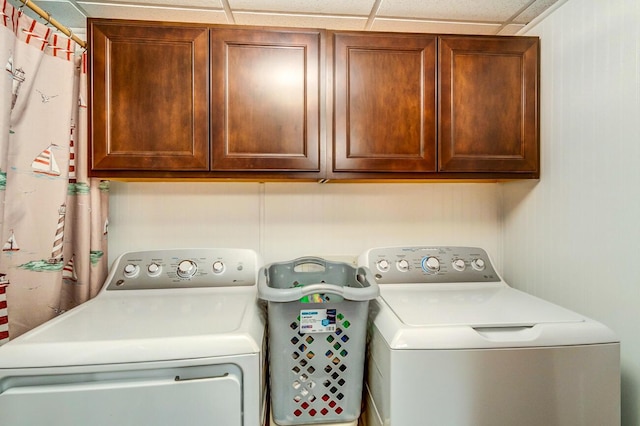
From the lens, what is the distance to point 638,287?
1052mm

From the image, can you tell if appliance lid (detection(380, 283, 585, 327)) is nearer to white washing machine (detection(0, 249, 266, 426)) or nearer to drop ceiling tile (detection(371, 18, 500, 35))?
white washing machine (detection(0, 249, 266, 426))

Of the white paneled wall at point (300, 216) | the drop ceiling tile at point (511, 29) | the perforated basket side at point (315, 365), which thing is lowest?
the perforated basket side at point (315, 365)

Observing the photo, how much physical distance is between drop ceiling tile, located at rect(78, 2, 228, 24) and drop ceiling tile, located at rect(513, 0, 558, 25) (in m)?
1.42

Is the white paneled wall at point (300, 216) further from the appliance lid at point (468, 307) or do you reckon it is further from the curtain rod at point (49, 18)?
the curtain rod at point (49, 18)

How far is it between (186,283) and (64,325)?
47cm

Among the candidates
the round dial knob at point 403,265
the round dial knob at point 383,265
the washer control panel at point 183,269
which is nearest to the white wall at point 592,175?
the round dial knob at point 403,265

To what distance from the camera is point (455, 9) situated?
143 cm

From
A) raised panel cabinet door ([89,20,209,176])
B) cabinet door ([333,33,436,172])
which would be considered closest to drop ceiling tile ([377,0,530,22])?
cabinet door ([333,33,436,172])

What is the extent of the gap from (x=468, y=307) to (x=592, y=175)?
2.35 ft

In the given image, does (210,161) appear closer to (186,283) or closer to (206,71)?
(206,71)

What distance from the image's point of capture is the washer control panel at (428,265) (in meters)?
1.52

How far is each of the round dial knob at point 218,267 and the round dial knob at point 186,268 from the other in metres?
0.09

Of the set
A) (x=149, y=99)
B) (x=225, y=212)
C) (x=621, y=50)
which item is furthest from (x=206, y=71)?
(x=621, y=50)

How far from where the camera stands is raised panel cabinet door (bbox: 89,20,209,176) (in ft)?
4.21
